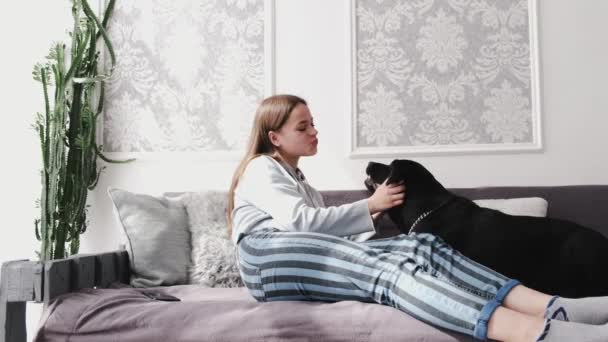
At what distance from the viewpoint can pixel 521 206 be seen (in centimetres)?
199

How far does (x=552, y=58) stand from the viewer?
95.2 inches

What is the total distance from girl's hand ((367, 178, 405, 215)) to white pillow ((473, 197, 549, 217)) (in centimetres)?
48

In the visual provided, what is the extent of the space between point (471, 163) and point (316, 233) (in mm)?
1185

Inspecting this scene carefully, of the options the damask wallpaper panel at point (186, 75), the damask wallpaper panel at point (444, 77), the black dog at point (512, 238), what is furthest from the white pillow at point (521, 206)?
the damask wallpaper panel at point (186, 75)

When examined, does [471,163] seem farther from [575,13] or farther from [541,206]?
[575,13]

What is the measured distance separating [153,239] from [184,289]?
9.6 inches

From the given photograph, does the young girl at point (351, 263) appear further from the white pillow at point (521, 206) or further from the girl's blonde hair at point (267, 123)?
the white pillow at point (521, 206)

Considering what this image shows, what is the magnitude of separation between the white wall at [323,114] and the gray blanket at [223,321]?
1.11 meters

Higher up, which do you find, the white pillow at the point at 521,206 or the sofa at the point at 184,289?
the white pillow at the point at 521,206

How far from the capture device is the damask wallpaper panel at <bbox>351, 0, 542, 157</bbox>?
2424mm

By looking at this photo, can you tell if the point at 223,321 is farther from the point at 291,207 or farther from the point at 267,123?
the point at 267,123

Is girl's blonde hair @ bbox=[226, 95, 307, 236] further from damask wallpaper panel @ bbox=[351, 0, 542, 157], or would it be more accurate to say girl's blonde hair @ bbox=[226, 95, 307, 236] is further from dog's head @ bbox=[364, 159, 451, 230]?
damask wallpaper panel @ bbox=[351, 0, 542, 157]

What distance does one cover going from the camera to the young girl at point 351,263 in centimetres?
116

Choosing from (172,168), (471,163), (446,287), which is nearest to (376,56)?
(471,163)
